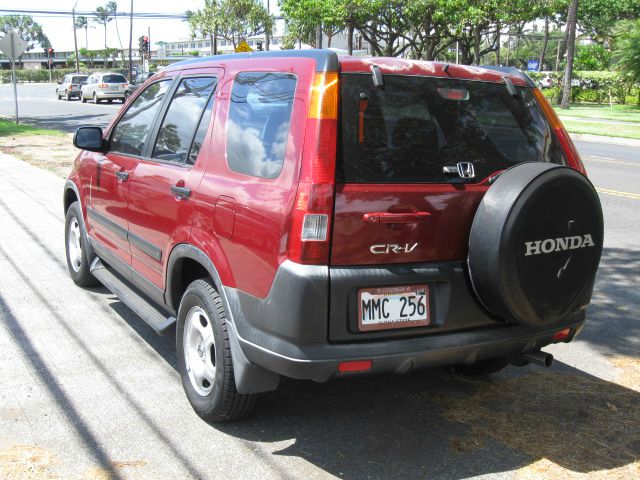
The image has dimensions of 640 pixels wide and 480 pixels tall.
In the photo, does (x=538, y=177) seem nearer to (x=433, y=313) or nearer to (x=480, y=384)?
(x=433, y=313)

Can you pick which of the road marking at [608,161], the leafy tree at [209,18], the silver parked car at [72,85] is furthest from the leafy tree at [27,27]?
the road marking at [608,161]

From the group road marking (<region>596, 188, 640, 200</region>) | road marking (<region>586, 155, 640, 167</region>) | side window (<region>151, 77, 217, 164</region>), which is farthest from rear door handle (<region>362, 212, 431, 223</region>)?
road marking (<region>586, 155, 640, 167</region>)

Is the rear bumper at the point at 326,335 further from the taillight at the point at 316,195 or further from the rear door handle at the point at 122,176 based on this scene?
the rear door handle at the point at 122,176

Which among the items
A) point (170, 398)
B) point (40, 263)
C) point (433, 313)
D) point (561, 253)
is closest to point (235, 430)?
point (170, 398)

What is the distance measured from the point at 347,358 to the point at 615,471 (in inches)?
56.7

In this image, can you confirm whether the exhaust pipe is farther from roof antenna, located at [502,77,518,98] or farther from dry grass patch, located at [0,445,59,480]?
dry grass patch, located at [0,445,59,480]

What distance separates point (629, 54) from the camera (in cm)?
3447

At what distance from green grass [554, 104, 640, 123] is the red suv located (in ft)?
93.4

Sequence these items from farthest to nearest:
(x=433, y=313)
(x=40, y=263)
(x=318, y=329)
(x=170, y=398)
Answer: (x=40, y=263) → (x=170, y=398) → (x=433, y=313) → (x=318, y=329)

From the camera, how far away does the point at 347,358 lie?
314 cm

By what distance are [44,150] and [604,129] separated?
1814 centimetres

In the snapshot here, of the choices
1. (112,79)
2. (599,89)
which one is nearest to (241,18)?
(112,79)

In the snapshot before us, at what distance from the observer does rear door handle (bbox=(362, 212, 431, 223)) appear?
10.3 feet

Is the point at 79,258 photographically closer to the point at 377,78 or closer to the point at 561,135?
the point at 377,78
